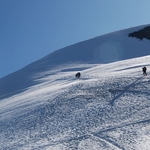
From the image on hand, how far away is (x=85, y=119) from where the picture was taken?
1389cm

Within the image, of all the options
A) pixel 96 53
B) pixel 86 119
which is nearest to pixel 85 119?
pixel 86 119

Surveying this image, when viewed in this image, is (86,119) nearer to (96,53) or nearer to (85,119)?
(85,119)

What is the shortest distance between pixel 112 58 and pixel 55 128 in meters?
33.8

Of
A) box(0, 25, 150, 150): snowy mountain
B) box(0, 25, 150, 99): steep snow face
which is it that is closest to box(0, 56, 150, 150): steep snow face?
box(0, 25, 150, 150): snowy mountain

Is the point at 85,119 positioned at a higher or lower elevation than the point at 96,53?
lower

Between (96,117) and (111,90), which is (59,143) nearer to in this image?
(96,117)

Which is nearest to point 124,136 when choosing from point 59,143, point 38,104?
point 59,143

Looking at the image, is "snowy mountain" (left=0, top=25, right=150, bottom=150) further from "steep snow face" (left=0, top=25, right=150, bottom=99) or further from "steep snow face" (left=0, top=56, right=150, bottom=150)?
"steep snow face" (left=0, top=25, right=150, bottom=99)

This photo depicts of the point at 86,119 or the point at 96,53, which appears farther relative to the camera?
the point at 96,53

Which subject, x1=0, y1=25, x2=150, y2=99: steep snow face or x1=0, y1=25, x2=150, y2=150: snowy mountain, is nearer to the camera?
x1=0, y1=25, x2=150, y2=150: snowy mountain

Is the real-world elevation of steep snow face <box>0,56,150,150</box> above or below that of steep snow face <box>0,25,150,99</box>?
below

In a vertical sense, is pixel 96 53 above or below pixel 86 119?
above

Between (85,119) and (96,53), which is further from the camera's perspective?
(96,53)

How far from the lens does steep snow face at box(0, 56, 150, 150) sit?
1123 centimetres
